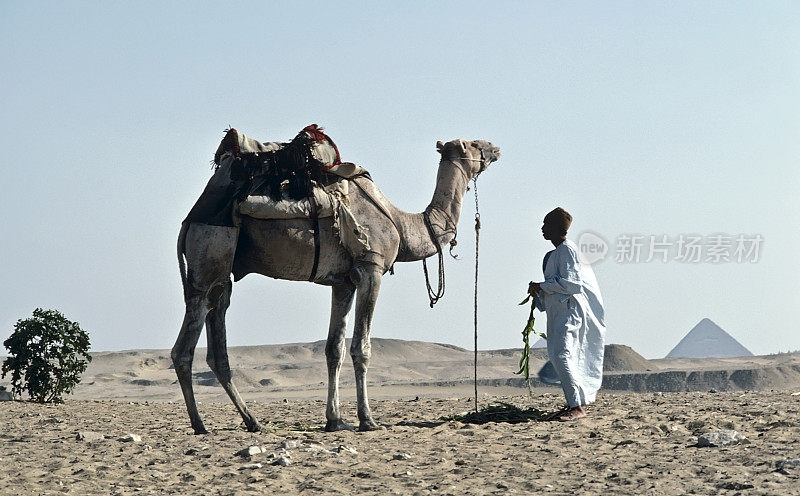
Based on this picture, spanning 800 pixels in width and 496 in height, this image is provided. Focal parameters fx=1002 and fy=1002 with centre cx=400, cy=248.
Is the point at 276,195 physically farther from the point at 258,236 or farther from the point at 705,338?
the point at 705,338

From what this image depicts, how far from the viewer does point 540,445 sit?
8898mm

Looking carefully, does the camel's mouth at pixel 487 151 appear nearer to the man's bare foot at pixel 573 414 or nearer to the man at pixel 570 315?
the man at pixel 570 315

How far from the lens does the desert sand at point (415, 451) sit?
732 cm

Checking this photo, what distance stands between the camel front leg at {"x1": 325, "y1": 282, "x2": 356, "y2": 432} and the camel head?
2122 mm

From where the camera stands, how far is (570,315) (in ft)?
35.6

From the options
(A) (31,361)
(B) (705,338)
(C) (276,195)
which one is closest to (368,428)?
(C) (276,195)

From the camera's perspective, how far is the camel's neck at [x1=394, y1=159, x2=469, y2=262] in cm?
1127

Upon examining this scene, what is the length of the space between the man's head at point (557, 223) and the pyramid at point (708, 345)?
216 feet

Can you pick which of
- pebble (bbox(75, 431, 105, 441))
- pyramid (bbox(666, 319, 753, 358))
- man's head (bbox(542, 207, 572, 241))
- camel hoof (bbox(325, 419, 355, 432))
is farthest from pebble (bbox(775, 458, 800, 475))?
pyramid (bbox(666, 319, 753, 358))

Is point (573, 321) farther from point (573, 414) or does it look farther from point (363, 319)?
point (363, 319)

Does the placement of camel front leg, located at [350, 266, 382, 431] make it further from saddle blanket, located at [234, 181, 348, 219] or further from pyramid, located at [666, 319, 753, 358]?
pyramid, located at [666, 319, 753, 358]

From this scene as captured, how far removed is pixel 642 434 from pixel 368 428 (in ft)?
9.29

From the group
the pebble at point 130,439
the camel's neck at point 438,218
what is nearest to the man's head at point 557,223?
the camel's neck at point 438,218

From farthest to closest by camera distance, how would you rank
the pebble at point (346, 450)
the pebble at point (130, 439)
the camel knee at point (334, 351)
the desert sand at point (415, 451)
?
the camel knee at point (334, 351)
the pebble at point (130, 439)
the pebble at point (346, 450)
the desert sand at point (415, 451)
